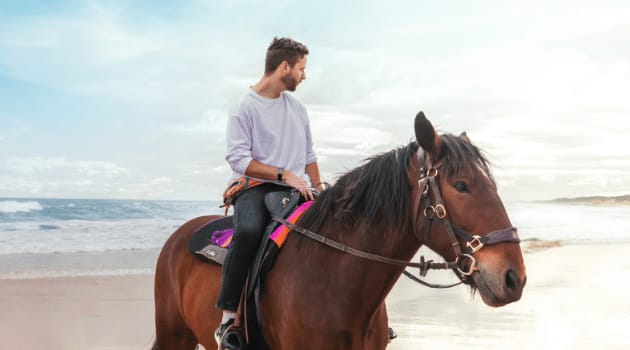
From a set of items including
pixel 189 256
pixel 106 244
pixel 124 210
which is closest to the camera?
pixel 189 256

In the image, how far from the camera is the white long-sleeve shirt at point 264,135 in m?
3.33

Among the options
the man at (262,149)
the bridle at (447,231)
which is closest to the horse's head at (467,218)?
the bridle at (447,231)

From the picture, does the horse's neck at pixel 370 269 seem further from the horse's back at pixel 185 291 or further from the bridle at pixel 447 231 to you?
the horse's back at pixel 185 291

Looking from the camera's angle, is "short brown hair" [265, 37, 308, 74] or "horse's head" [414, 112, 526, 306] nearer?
"horse's head" [414, 112, 526, 306]

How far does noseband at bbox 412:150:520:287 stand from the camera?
2.32m

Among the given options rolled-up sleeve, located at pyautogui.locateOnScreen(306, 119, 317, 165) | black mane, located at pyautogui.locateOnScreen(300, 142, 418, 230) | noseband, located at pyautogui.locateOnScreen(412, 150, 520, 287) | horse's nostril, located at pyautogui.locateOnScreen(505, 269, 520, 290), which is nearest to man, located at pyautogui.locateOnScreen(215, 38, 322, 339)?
rolled-up sleeve, located at pyautogui.locateOnScreen(306, 119, 317, 165)

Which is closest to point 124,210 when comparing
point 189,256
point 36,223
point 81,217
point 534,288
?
point 81,217

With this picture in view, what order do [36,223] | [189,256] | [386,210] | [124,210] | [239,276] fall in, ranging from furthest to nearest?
[124,210] < [36,223] < [189,256] < [239,276] < [386,210]

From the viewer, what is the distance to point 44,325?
8.24 metres

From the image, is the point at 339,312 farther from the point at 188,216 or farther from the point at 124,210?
the point at 124,210

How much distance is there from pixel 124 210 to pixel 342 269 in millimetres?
33485

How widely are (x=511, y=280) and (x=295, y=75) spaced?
167 centimetres

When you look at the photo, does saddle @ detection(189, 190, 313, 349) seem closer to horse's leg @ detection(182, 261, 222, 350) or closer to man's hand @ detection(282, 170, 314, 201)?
man's hand @ detection(282, 170, 314, 201)

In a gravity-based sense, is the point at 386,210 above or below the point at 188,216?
above
